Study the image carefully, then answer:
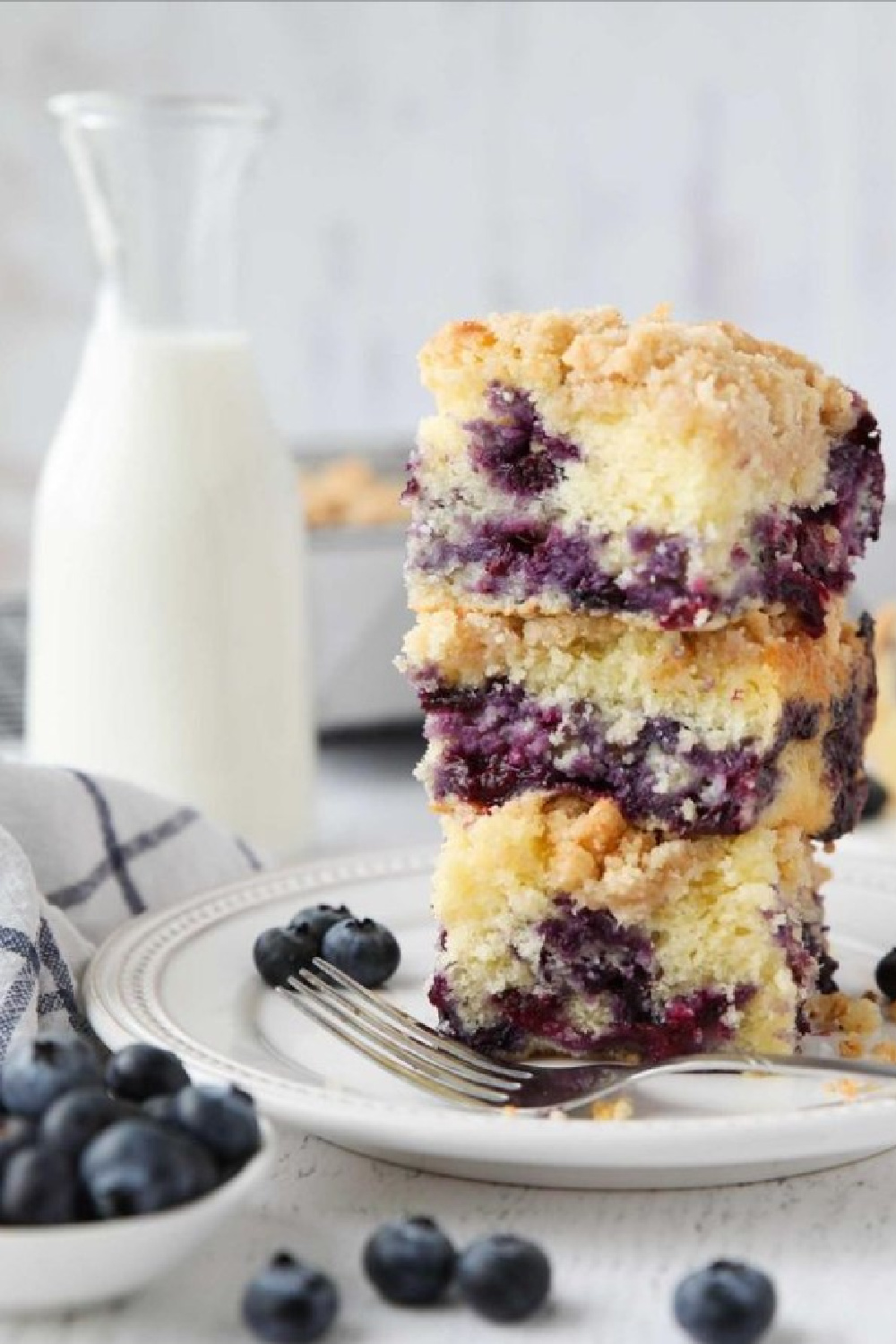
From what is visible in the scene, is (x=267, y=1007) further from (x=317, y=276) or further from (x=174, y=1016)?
(x=317, y=276)

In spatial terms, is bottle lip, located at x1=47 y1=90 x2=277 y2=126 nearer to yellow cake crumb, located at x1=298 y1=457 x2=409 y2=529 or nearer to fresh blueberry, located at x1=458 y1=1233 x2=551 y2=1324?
yellow cake crumb, located at x1=298 y1=457 x2=409 y2=529

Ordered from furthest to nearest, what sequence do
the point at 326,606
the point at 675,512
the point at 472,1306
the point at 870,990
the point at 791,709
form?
the point at 326,606
the point at 870,990
the point at 791,709
the point at 675,512
the point at 472,1306

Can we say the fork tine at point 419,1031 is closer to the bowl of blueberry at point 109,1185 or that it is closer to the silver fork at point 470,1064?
the silver fork at point 470,1064

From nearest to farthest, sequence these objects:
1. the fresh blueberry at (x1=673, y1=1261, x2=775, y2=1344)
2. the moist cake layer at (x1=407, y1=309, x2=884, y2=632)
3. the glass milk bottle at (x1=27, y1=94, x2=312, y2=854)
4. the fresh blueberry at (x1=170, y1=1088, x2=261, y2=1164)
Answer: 1. the fresh blueberry at (x1=673, y1=1261, x2=775, y2=1344)
2. the fresh blueberry at (x1=170, y1=1088, x2=261, y2=1164)
3. the moist cake layer at (x1=407, y1=309, x2=884, y2=632)
4. the glass milk bottle at (x1=27, y1=94, x2=312, y2=854)

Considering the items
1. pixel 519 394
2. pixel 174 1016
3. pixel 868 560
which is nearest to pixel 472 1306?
pixel 174 1016

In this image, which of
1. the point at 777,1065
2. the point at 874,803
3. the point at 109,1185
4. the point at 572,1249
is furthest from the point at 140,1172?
the point at 874,803

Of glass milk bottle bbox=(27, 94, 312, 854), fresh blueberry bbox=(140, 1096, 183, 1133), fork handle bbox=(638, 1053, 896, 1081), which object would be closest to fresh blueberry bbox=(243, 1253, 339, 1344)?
fresh blueberry bbox=(140, 1096, 183, 1133)

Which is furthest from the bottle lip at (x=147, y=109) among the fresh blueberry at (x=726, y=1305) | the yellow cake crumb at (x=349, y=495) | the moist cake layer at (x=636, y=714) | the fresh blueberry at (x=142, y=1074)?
the fresh blueberry at (x=726, y=1305)
